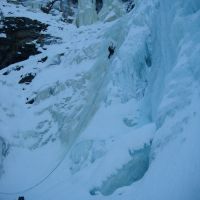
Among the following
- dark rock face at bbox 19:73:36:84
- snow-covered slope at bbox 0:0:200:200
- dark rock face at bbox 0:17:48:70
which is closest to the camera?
snow-covered slope at bbox 0:0:200:200

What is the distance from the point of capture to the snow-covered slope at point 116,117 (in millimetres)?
9867

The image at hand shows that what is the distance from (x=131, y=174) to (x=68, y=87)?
36.4ft

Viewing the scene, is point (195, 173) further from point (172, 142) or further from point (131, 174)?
point (131, 174)

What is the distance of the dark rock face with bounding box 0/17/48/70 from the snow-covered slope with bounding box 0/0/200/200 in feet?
34.0

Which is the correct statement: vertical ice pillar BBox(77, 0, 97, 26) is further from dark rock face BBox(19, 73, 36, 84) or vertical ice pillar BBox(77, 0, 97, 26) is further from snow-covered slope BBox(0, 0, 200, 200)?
snow-covered slope BBox(0, 0, 200, 200)

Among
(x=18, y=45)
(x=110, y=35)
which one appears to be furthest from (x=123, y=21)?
(x=18, y=45)

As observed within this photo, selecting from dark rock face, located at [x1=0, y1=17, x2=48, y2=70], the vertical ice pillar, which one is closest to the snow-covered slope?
dark rock face, located at [x1=0, y1=17, x2=48, y2=70]

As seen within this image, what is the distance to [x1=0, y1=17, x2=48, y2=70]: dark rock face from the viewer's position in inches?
1471

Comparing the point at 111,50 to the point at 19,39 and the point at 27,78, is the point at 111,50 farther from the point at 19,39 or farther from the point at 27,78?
the point at 19,39

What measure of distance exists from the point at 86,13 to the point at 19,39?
34.3 ft

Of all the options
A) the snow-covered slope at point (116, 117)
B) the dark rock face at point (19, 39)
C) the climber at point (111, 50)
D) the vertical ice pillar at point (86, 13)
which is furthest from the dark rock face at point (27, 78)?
the vertical ice pillar at point (86, 13)

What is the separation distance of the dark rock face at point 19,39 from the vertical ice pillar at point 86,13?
4.85 m

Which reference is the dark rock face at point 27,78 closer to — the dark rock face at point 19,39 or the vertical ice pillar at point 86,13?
the dark rock face at point 19,39

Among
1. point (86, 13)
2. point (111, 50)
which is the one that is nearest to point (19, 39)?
point (86, 13)
